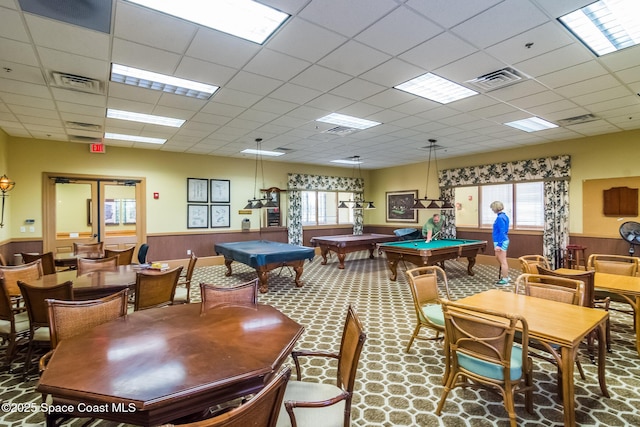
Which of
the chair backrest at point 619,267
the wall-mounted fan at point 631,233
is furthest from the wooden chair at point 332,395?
the wall-mounted fan at point 631,233

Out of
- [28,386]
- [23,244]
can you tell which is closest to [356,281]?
[28,386]

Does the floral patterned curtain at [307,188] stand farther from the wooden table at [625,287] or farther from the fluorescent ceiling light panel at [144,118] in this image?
the wooden table at [625,287]

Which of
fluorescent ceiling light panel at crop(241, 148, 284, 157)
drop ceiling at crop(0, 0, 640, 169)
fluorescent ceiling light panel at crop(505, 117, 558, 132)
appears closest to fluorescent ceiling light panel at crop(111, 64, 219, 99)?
drop ceiling at crop(0, 0, 640, 169)

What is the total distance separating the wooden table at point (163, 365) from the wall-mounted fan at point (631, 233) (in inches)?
286

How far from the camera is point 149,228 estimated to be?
7.79 meters

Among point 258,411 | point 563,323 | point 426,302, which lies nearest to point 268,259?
point 426,302

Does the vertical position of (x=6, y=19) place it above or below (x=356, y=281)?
above

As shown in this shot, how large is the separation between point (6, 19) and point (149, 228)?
5.91 m

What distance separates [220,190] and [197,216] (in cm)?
94

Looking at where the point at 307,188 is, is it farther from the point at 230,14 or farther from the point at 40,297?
the point at 40,297

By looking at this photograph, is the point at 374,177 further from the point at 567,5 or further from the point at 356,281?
the point at 567,5

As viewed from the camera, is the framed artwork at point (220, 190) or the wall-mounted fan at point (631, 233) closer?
the wall-mounted fan at point (631, 233)

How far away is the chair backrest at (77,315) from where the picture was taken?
2.00 m

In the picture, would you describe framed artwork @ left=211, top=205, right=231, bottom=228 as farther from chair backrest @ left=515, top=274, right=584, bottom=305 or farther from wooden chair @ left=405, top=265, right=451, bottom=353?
chair backrest @ left=515, top=274, right=584, bottom=305
